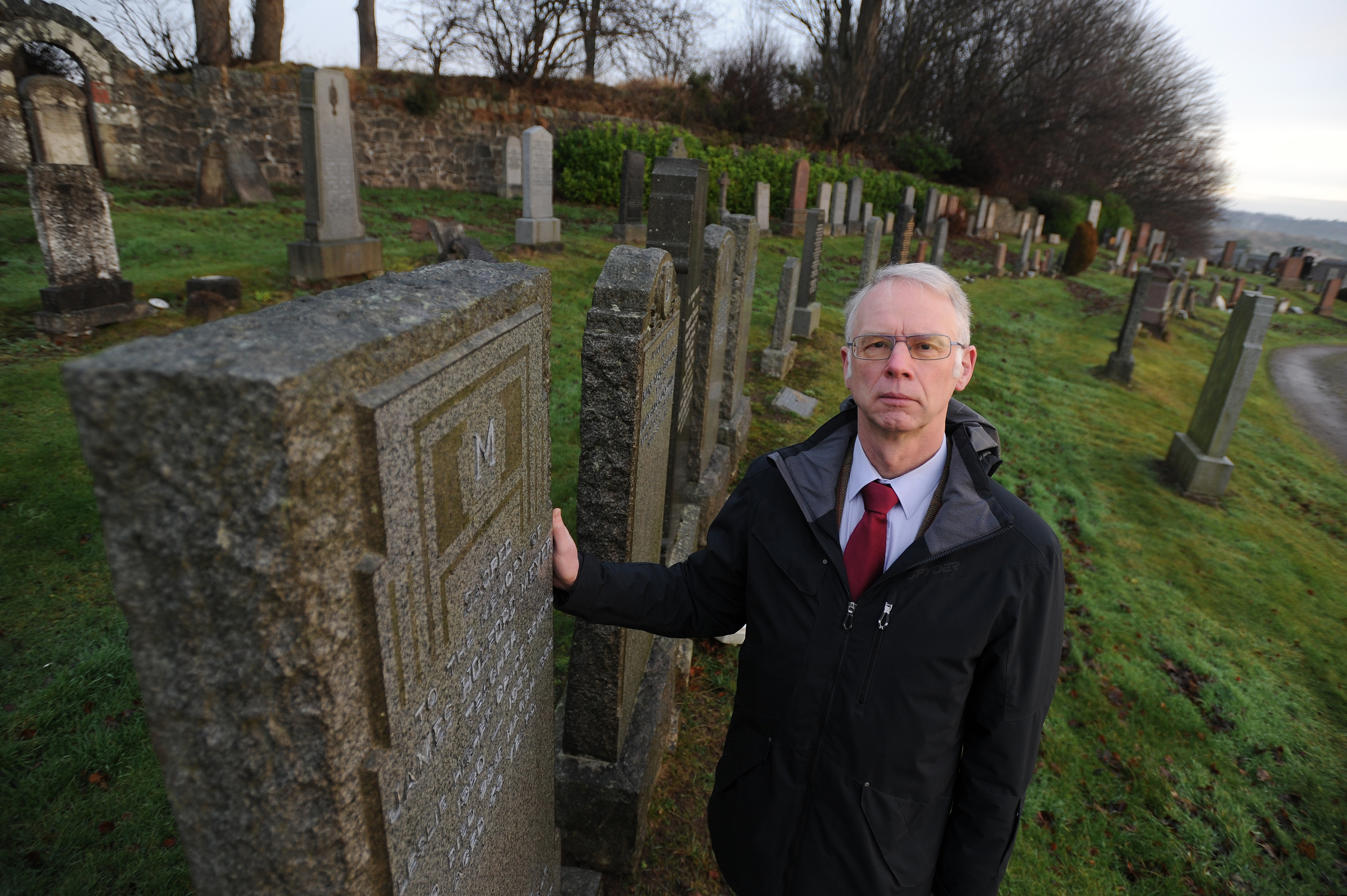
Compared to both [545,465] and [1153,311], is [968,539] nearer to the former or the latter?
[545,465]

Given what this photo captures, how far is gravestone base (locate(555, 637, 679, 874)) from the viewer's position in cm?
305

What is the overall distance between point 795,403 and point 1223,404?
5137mm

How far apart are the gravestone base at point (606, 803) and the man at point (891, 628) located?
3.39ft

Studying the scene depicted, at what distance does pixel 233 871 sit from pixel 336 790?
0.63 feet

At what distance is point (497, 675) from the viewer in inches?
70.0

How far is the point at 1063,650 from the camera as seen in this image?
5.68 metres

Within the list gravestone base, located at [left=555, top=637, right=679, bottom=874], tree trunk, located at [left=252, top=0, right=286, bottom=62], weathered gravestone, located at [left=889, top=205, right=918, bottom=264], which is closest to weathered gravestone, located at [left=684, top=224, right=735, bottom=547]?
gravestone base, located at [left=555, top=637, right=679, bottom=874]

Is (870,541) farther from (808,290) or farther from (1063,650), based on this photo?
(808,290)

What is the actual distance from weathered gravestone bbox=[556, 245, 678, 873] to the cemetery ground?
0.38m

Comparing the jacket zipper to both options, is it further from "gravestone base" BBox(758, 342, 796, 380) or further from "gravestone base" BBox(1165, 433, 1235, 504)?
"gravestone base" BBox(1165, 433, 1235, 504)

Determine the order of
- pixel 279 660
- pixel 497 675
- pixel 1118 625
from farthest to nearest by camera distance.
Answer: pixel 1118 625
pixel 497 675
pixel 279 660

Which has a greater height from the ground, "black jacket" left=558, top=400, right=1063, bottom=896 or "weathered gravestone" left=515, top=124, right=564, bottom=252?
"weathered gravestone" left=515, top=124, right=564, bottom=252

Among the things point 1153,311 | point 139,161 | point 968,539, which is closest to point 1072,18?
point 1153,311

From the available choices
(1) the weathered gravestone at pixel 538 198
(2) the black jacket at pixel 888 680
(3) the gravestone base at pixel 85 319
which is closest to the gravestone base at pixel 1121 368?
(1) the weathered gravestone at pixel 538 198
